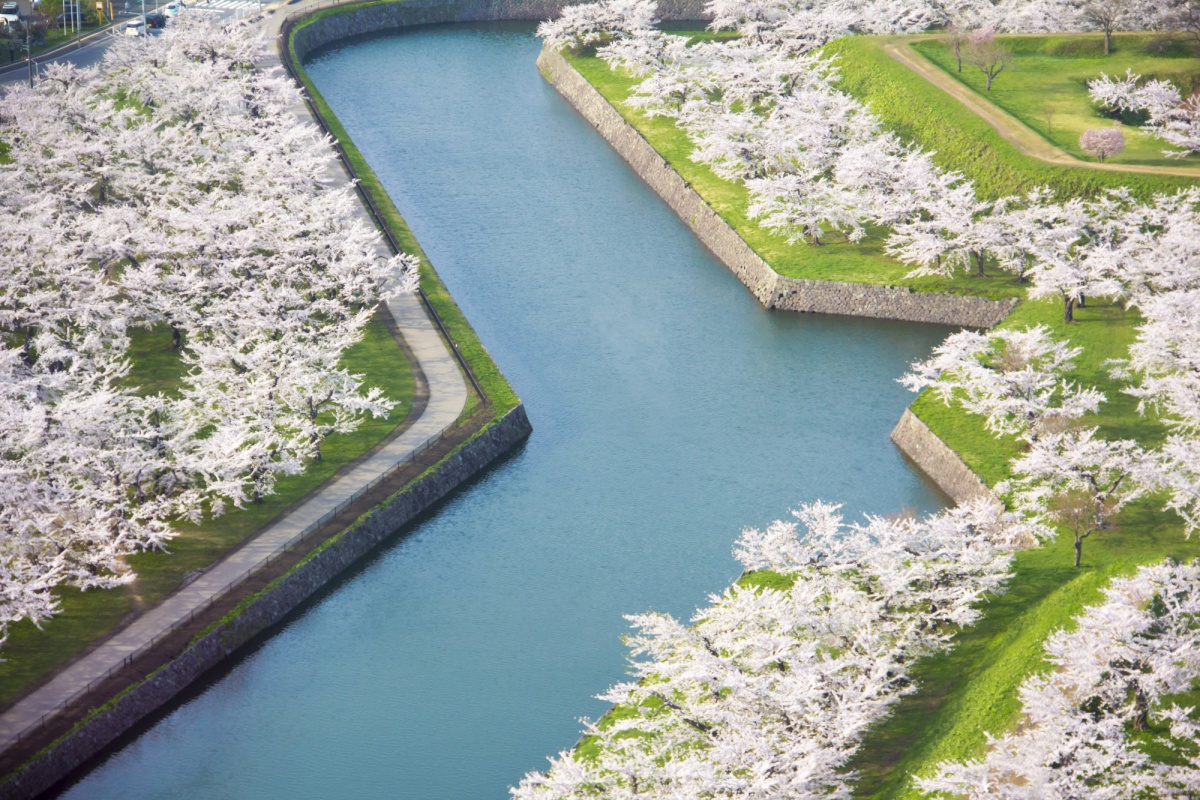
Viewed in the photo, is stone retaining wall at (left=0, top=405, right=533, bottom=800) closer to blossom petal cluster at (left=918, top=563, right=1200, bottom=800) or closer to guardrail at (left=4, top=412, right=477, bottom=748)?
guardrail at (left=4, top=412, right=477, bottom=748)

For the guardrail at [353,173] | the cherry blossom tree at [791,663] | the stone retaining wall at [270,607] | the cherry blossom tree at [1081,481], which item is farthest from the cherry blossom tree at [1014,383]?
the guardrail at [353,173]

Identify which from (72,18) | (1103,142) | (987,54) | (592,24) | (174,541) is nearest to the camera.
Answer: (174,541)

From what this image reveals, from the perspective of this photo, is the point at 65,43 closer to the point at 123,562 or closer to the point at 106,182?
the point at 106,182

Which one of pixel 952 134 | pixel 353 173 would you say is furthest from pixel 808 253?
pixel 353 173

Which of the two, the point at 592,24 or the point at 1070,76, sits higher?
the point at 592,24

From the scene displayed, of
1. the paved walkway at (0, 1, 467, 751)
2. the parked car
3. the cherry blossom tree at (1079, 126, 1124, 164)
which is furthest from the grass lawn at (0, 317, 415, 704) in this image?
the parked car

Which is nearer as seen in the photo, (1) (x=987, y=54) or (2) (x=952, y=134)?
(2) (x=952, y=134)

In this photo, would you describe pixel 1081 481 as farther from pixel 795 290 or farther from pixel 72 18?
pixel 72 18

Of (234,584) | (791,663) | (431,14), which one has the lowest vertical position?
(234,584)
